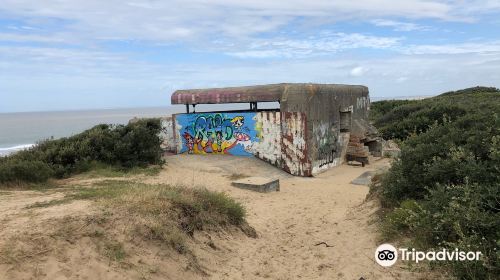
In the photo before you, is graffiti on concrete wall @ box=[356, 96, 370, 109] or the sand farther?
graffiti on concrete wall @ box=[356, 96, 370, 109]

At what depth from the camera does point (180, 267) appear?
4.65m

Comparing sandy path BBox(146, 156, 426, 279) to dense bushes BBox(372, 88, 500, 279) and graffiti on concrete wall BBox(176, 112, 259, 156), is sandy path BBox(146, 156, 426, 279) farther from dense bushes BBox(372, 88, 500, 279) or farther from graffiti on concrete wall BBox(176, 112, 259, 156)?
graffiti on concrete wall BBox(176, 112, 259, 156)

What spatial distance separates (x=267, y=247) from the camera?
6.05 metres

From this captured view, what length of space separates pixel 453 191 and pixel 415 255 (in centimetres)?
85

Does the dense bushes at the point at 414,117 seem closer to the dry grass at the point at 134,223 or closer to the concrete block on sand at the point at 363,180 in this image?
the concrete block on sand at the point at 363,180

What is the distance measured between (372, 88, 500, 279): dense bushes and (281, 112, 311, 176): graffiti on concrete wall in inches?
234

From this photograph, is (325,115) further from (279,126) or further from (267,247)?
(267,247)

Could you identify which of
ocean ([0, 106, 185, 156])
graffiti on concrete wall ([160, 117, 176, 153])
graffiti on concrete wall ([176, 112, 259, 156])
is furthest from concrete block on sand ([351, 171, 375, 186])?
ocean ([0, 106, 185, 156])

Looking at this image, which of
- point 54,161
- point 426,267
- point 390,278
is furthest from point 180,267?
point 54,161

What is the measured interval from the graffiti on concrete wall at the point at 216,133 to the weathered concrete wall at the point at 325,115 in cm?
168

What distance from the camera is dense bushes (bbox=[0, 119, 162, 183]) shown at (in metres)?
10.5

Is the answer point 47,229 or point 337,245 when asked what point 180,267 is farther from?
point 337,245

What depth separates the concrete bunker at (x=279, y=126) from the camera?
1293 centimetres

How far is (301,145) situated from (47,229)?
30.4 feet
